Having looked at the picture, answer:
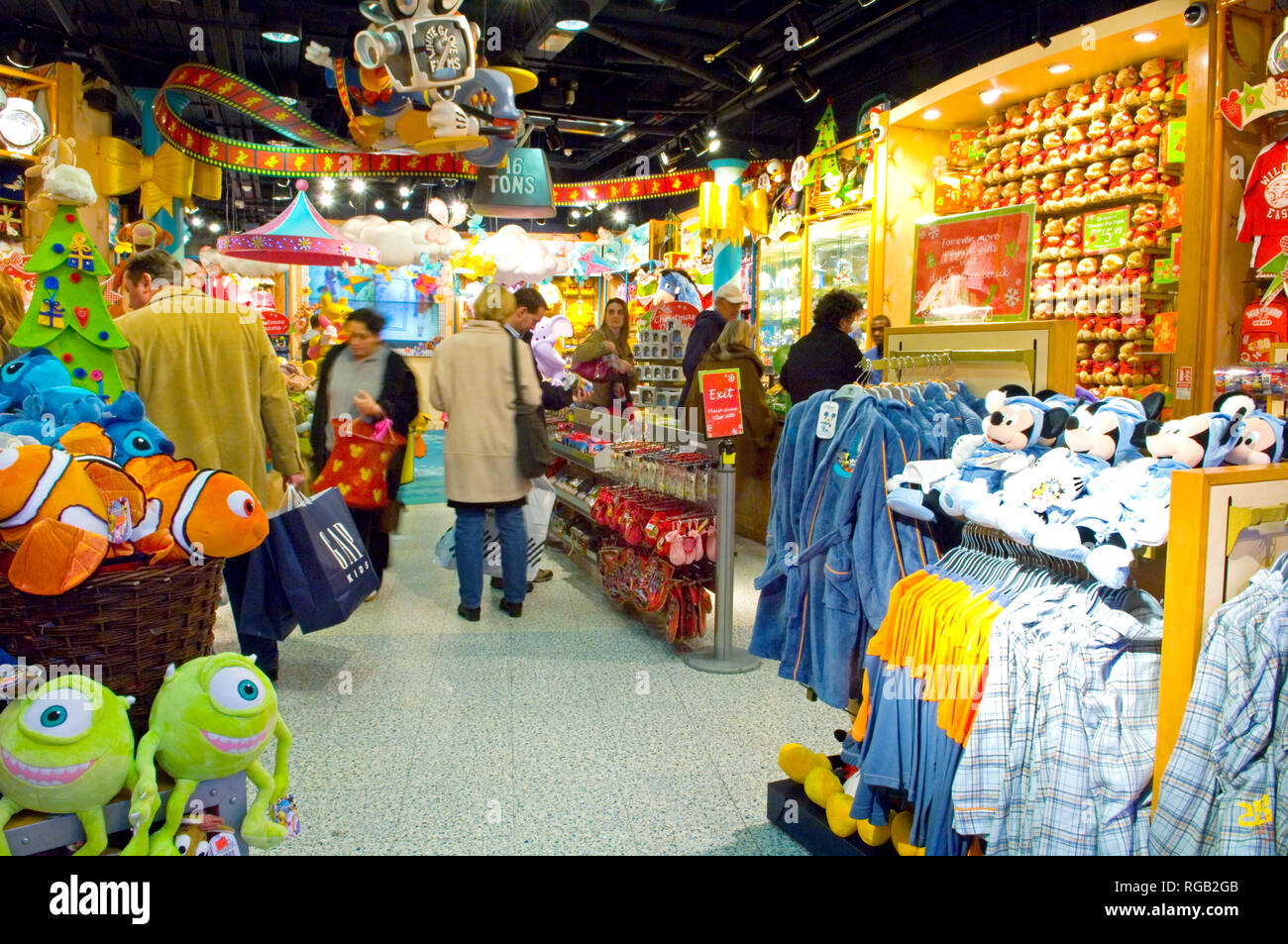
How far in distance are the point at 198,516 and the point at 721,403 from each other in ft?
7.92

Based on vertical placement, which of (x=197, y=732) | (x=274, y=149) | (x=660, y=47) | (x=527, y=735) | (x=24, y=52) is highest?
(x=660, y=47)

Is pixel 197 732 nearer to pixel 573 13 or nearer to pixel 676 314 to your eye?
pixel 676 314

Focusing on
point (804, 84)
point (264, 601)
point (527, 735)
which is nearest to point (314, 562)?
point (264, 601)

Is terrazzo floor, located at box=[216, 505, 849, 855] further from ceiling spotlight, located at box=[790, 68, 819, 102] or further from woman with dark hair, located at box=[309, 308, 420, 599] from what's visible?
ceiling spotlight, located at box=[790, 68, 819, 102]

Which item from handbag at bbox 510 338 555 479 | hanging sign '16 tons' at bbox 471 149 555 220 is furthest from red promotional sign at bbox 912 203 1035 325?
hanging sign '16 tons' at bbox 471 149 555 220

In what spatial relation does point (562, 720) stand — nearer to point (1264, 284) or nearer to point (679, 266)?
point (1264, 284)

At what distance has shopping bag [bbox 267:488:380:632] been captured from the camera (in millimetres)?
3064

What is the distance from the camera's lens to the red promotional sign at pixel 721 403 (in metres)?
3.74

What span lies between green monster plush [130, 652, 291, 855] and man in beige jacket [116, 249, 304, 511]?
2.29 m

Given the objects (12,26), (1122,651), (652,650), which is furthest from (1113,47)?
(12,26)

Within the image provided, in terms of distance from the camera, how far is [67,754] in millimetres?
1337

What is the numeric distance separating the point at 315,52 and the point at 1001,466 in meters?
5.29

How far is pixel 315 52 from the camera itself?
18.6ft

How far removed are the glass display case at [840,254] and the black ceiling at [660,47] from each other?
129 cm
